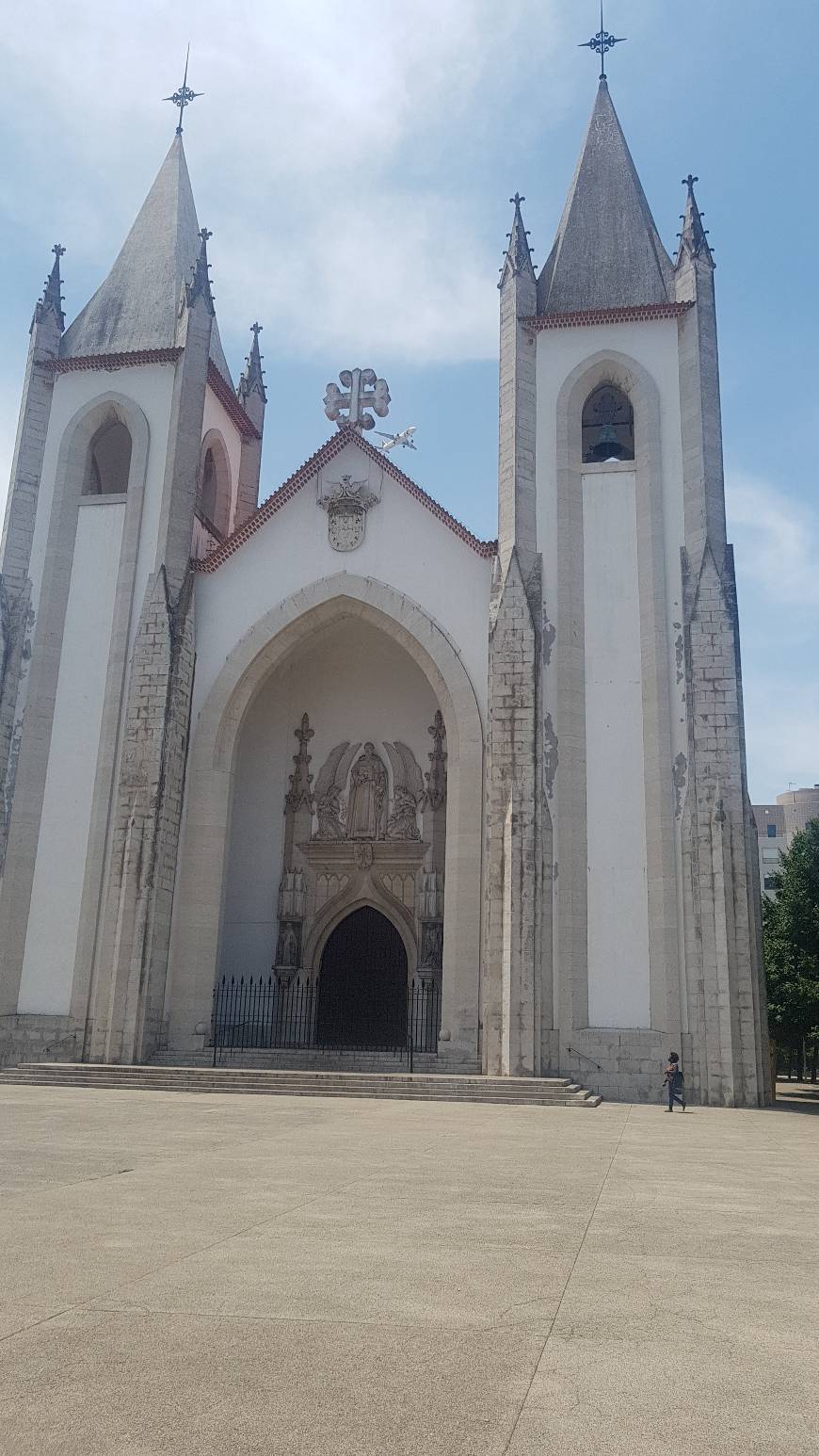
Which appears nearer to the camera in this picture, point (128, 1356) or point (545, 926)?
point (128, 1356)

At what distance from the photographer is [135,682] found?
20828 millimetres

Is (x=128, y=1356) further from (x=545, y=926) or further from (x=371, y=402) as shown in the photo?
(x=371, y=402)

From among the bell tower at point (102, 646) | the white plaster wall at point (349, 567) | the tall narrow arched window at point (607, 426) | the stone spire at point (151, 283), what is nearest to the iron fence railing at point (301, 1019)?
the bell tower at point (102, 646)

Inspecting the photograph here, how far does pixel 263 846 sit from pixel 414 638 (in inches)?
227

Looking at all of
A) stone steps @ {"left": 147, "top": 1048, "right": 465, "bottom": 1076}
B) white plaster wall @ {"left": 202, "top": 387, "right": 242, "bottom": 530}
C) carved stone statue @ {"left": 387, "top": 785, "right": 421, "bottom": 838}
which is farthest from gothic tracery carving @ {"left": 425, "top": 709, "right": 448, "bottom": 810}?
white plaster wall @ {"left": 202, "top": 387, "right": 242, "bottom": 530}

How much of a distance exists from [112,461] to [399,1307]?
23.7 m

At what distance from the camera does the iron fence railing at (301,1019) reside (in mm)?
21328

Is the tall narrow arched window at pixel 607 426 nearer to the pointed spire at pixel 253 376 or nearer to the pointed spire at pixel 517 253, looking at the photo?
the pointed spire at pixel 517 253

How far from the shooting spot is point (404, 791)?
23.2m

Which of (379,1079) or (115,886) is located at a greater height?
(115,886)

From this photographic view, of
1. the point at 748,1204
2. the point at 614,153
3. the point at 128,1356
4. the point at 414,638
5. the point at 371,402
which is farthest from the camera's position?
the point at 614,153

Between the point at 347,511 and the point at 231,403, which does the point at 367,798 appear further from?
the point at 231,403

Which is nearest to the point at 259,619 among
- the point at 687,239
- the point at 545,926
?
the point at 545,926

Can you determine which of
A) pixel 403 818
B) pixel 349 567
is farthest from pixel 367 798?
pixel 349 567
